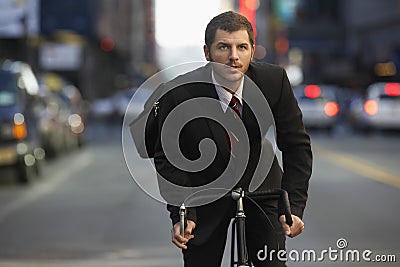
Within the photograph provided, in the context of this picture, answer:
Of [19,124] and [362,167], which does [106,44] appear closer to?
[362,167]

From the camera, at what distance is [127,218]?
523 inches

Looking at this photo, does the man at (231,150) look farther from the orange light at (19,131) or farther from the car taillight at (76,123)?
the car taillight at (76,123)

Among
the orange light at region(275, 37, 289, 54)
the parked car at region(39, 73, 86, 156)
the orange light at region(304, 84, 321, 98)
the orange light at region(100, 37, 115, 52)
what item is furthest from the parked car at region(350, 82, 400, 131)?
the orange light at region(275, 37, 289, 54)

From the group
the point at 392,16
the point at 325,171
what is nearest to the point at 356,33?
the point at 392,16

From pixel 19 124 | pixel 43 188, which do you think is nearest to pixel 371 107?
pixel 43 188

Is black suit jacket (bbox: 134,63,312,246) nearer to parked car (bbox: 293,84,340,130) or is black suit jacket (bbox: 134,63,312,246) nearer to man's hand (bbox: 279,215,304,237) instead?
man's hand (bbox: 279,215,304,237)

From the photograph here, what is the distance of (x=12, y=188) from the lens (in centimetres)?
1755

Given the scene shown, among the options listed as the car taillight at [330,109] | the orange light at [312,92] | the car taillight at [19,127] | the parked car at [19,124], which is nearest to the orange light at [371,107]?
the car taillight at [330,109]

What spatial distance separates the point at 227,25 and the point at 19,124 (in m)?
13.0

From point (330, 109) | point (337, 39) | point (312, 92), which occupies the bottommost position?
point (337, 39)

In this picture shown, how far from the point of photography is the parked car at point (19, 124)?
56.4 ft

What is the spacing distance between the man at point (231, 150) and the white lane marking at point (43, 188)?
898cm

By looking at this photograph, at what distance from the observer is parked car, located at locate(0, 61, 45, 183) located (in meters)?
17.2

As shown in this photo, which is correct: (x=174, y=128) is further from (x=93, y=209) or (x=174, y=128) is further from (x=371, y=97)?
(x=371, y=97)
